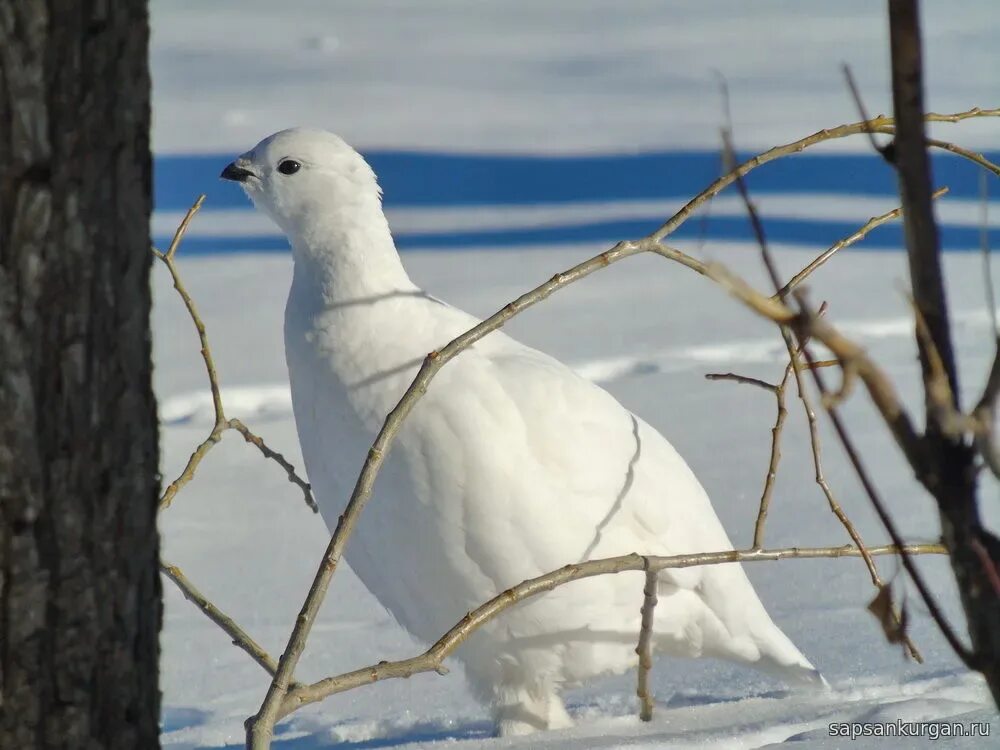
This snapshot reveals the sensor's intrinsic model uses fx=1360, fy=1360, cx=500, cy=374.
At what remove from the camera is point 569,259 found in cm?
619

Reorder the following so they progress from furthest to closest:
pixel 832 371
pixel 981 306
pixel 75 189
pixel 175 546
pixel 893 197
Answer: pixel 893 197 < pixel 981 306 < pixel 832 371 < pixel 175 546 < pixel 75 189

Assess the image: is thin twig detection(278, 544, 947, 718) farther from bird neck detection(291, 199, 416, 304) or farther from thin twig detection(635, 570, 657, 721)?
bird neck detection(291, 199, 416, 304)

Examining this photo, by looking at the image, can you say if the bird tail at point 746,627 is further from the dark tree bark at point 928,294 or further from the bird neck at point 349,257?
the dark tree bark at point 928,294

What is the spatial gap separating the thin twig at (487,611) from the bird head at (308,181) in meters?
1.08

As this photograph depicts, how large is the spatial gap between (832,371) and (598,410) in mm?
1869

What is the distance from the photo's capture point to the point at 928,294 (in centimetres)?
77

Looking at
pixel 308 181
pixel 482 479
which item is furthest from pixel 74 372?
pixel 308 181

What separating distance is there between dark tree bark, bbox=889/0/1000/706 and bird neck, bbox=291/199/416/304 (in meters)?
1.58

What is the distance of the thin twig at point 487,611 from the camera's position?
55.6 inches

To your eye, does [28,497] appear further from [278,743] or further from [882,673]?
[882,673]

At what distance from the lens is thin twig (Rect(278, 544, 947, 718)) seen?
1411mm

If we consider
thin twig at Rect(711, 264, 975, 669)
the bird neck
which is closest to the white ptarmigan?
the bird neck

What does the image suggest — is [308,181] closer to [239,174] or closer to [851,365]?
[239,174]

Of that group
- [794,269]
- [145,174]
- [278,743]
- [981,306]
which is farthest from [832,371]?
[145,174]
